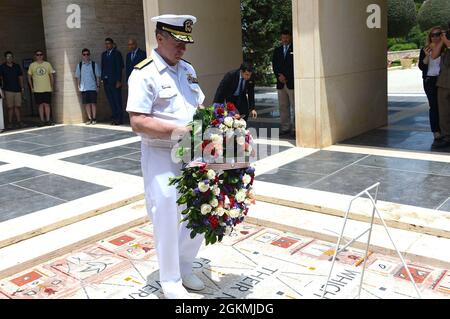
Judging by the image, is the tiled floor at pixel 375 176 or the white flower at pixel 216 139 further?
the tiled floor at pixel 375 176

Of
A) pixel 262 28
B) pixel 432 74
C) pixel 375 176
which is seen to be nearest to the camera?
pixel 375 176

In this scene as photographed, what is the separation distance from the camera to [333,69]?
800cm

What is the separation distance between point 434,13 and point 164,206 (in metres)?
30.1

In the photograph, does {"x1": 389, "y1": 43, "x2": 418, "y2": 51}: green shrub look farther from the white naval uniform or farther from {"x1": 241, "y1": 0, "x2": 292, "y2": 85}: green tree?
the white naval uniform

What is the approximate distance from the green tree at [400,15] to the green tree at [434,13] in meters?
1.84

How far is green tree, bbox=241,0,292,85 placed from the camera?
807 inches

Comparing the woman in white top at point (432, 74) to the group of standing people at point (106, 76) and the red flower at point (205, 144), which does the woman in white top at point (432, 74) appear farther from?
the group of standing people at point (106, 76)

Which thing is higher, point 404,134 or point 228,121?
point 228,121

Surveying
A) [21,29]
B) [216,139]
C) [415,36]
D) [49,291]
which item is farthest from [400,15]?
[49,291]

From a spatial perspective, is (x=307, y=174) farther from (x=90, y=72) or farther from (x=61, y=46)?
(x=61, y=46)

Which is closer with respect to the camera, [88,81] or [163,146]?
[163,146]

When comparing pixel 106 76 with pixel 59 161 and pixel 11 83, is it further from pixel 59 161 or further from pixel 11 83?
pixel 59 161

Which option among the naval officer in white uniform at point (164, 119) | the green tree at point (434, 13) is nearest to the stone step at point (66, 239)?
the naval officer in white uniform at point (164, 119)

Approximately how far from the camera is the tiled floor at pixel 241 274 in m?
3.51
